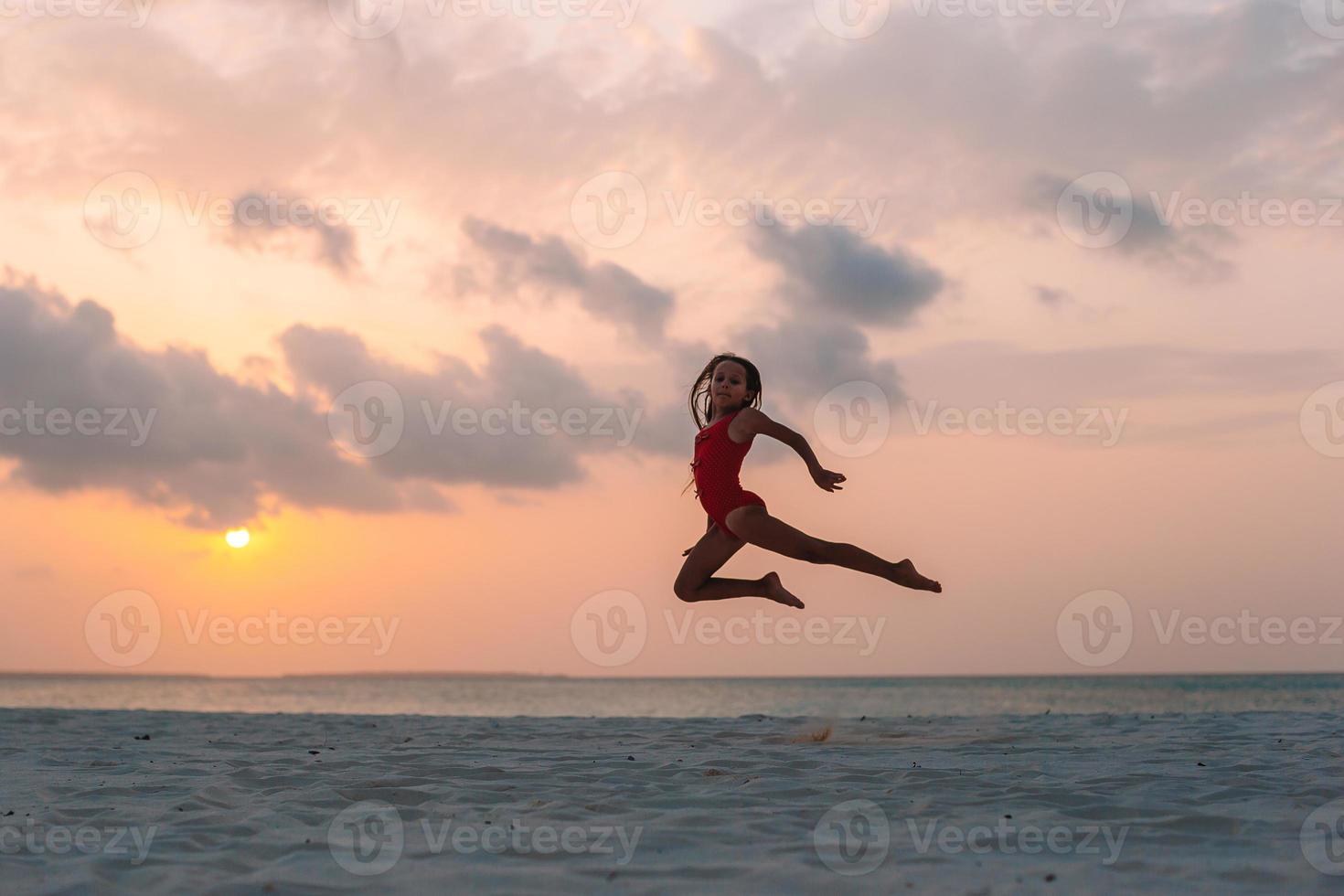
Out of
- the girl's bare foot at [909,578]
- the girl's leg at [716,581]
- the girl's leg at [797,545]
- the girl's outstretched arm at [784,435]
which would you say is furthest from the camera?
the girl's leg at [716,581]

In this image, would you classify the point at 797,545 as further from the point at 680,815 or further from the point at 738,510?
the point at 680,815

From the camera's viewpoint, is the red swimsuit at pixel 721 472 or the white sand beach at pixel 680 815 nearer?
the white sand beach at pixel 680 815

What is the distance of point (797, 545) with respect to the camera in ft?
21.3

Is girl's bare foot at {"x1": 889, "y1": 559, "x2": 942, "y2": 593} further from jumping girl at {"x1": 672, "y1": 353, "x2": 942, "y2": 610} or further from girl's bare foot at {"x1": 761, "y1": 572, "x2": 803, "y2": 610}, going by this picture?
girl's bare foot at {"x1": 761, "y1": 572, "x2": 803, "y2": 610}

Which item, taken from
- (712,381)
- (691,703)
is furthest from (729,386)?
(691,703)

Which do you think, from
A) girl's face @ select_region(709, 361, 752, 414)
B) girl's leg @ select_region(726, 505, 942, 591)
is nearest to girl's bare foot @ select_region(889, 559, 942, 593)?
girl's leg @ select_region(726, 505, 942, 591)

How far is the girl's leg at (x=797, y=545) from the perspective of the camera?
6508 millimetres

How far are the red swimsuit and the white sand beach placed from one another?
5.09 ft

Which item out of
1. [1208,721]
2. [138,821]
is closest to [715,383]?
[138,821]

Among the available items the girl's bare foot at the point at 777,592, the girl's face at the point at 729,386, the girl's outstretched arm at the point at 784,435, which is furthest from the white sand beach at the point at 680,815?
the girl's face at the point at 729,386

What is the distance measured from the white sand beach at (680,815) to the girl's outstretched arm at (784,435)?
162 cm

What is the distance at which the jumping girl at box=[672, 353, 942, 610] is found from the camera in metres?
6.51

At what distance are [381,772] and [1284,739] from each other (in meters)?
5.96

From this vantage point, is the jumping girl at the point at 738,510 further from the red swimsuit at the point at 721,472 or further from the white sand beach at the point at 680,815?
the white sand beach at the point at 680,815
